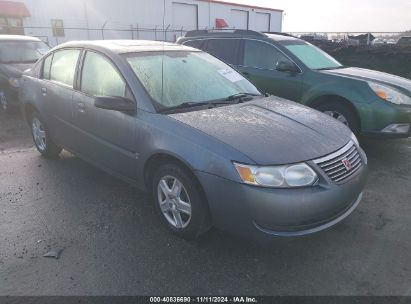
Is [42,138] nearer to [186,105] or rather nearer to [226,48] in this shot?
[186,105]

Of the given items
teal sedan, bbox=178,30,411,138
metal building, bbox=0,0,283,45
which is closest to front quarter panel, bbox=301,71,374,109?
teal sedan, bbox=178,30,411,138

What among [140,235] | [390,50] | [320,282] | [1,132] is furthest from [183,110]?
[390,50]

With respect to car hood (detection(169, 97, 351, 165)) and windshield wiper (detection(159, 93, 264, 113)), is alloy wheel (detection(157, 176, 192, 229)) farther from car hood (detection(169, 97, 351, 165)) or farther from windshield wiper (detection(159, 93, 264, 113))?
windshield wiper (detection(159, 93, 264, 113))

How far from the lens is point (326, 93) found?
5.52 metres

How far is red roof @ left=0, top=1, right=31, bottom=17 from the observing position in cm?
2281

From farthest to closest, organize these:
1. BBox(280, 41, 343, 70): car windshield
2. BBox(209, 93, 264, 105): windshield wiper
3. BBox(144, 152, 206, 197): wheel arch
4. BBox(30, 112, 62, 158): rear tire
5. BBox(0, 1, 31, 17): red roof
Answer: BBox(0, 1, 31, 17): red roof → BBox(280, 41, 343, 70): car windshield → BBox(30, 112, 62, 158): rear tire → BBox(209, 93, 264, 105): windshield wiper → BBox(144, 152, 206, 197): wheel arch

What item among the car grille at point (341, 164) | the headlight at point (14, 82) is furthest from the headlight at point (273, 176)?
the headlight at point (14, 82)

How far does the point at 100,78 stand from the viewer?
3.87 meters

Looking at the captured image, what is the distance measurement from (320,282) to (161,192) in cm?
150

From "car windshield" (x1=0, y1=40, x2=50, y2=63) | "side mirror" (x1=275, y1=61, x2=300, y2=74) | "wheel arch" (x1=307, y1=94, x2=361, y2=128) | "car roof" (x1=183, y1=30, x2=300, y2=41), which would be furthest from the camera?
"car windshield" (x1=0, y1=40, x2=50, y2=63)

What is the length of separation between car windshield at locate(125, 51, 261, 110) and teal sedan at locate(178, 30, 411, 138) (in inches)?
73.4

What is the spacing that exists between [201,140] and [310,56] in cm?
416

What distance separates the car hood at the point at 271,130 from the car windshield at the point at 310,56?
2646 millimetres

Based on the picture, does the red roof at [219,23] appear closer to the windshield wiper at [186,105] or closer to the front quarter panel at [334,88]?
the front quarter panel at [334,88]
